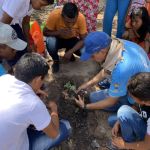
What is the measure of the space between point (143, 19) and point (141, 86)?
5.81ft

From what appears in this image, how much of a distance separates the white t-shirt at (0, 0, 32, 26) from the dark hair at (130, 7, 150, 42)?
1.31m

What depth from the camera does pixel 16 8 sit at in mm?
3195

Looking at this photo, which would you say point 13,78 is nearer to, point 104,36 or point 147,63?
point 104,36

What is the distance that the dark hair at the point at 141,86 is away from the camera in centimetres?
250

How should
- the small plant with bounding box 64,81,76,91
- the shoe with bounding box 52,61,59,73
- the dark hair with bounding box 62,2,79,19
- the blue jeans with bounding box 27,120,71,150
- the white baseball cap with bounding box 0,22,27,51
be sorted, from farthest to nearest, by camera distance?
the shoe with bounding box 52,61,59,73 < the small plant with bounding box 64,81,76,91 < the dark hair with bounding box 62,2,79,19 < the white baseball cap with bounding box 0,22,27,51 < the blue jeans with bounding box 27,120,71,150

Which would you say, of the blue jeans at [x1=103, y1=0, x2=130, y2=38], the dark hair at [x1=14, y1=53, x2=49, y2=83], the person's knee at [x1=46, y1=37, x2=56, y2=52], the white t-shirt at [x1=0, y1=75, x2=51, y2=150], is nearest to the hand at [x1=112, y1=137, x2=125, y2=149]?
the white t-shirt at [x1=0, y1=75, x2=51, y2=150]

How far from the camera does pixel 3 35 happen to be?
9.98 ft

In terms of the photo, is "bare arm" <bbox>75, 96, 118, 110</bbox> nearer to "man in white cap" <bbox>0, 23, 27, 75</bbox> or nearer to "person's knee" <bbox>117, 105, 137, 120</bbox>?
"person's knee" <bbox>117, 105, 137, 120</bbox>

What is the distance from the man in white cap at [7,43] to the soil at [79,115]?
2.90 feet

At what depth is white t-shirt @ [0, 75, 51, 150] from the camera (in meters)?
2.28

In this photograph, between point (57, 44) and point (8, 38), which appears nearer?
point (8, 38)

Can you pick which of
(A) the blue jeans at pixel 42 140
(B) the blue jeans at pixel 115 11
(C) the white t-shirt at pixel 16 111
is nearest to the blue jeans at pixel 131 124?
(A) the blue jeans at pixel 42 140

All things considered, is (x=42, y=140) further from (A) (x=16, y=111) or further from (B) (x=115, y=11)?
(B) (x=115, y=11)

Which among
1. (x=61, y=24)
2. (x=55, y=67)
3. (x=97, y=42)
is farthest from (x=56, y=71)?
(x=97, y=42)
